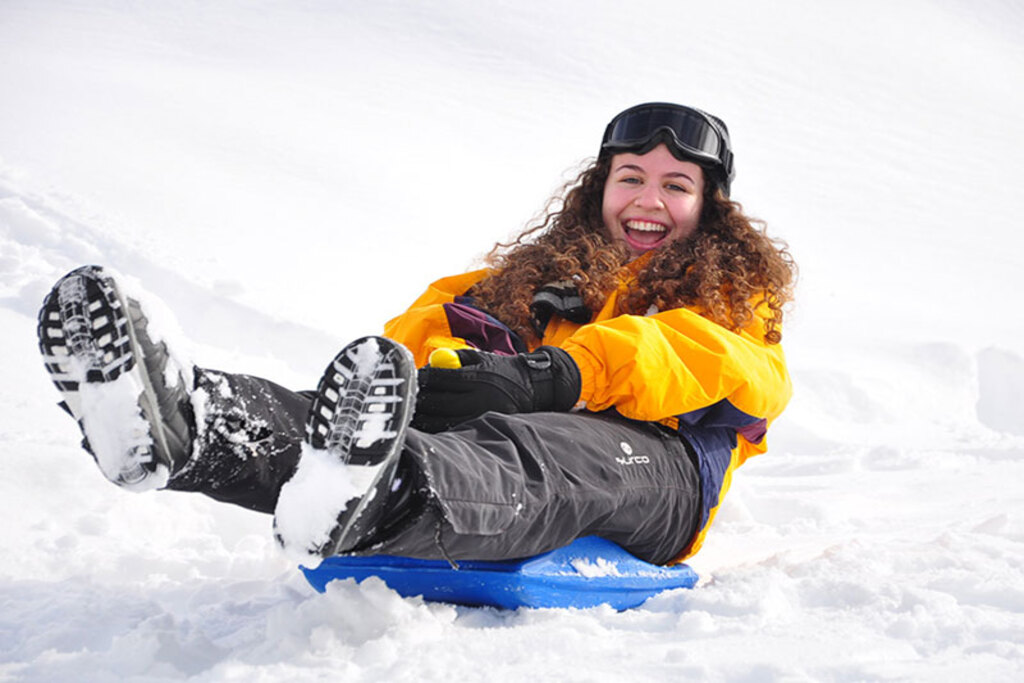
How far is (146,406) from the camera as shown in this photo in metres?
1.20

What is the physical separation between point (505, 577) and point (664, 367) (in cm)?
57

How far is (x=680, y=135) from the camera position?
8.42ft

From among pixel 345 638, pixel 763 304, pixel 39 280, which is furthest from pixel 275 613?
pixel 39 280

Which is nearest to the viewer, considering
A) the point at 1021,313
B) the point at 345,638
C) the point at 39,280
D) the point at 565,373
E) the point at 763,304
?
the point at 345,638

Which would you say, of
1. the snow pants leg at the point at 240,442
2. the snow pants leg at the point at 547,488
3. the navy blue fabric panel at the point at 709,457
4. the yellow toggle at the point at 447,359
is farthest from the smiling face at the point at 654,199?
the snow pants leg at the point at 240,442

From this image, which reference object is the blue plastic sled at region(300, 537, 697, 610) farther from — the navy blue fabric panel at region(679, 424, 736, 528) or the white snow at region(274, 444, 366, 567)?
the white snow at region(274, 444, 366, 567)

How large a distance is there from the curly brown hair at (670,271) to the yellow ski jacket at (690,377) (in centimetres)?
10

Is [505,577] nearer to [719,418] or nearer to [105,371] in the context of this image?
[719,418]

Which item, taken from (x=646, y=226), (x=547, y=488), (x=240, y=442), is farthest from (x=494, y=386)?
(x=646, y=226)

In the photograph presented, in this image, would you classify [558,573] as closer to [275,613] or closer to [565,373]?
[565,373]

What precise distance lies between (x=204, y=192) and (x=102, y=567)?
264 inches

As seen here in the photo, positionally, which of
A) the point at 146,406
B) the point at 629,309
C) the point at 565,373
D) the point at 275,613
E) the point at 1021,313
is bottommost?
the point at 275,613

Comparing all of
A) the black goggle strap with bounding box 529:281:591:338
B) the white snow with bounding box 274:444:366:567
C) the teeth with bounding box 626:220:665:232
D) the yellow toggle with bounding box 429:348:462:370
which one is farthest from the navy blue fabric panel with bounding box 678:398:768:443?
the white snow with bounding box 274:444:366:567

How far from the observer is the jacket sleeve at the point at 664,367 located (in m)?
1.80
